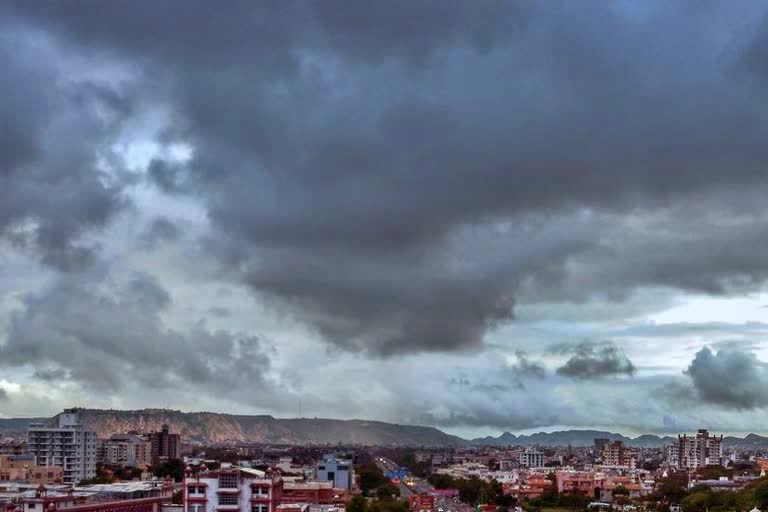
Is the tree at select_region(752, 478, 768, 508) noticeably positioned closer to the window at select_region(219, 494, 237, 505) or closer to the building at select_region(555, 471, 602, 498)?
the building at select_region(555, 471, 602, 498)

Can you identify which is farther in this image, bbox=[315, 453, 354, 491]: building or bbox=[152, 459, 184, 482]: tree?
bbox=[152, 459, 184, 482]: tree

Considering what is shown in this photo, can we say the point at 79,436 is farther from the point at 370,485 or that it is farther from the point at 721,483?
the point at 721,483

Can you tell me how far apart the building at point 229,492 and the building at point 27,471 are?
→ 34.5m

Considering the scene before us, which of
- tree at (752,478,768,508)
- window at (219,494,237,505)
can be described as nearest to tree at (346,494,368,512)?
window at (219,494,237,505)

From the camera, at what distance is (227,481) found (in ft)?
212

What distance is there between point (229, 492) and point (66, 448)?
200 ft

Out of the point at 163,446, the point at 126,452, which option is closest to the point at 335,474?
the point at 126,452

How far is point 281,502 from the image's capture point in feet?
223

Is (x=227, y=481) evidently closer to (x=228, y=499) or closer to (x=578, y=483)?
(x=228, y=499)

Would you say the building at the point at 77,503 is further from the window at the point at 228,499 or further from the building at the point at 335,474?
the building at the point at 335,474

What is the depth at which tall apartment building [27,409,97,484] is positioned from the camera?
4651 inches

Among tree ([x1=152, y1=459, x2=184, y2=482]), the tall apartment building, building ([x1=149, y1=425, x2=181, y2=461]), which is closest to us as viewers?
the tall apartment building

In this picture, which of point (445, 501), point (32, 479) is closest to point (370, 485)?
point (445, 501)

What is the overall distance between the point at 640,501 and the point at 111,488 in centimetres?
7207
